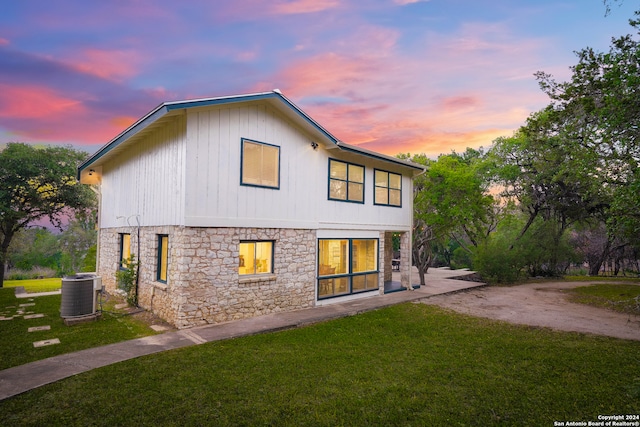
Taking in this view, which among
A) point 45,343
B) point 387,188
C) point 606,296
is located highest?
point 387,188

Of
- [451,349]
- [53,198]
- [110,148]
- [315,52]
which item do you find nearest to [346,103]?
[315,52]

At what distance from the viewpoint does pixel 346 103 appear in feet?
48.8

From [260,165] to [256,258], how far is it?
2721 mm

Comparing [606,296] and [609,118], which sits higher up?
[609,118]

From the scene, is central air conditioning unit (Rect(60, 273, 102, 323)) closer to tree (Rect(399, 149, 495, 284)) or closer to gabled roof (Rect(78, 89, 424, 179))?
gabled roof (Rect(78, 89, 424, 179))

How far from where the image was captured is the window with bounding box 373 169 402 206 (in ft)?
41.5

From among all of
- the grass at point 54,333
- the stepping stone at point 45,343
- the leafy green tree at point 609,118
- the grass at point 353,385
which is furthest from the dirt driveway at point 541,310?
the stepping stone at point 45,343

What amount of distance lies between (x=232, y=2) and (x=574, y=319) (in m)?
14.7

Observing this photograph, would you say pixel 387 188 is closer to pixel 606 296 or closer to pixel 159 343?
pixel 159 343

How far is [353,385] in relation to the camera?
187 inches

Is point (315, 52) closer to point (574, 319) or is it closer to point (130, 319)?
point (130, 319)

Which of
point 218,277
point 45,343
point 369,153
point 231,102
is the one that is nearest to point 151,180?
point 231,102

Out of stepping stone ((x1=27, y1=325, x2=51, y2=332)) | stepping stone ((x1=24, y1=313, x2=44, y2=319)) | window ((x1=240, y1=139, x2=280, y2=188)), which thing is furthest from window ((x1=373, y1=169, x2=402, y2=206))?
stepping stone ((x1=24, y1=313, x2=44, y2=319))

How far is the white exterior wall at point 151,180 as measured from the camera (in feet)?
25.8
